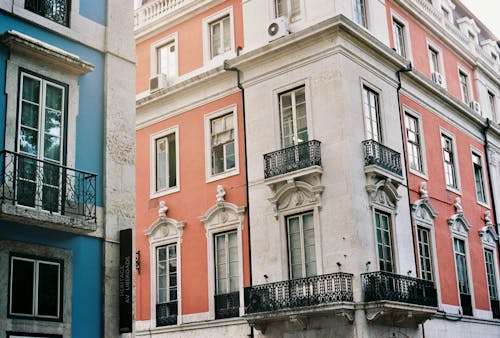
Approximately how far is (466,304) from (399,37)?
9.39m

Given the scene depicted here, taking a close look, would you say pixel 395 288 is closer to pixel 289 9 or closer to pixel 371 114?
pixel 371 114

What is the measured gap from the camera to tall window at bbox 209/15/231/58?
79.0ft

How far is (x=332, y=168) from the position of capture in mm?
19812

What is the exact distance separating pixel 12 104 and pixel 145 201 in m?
13.4

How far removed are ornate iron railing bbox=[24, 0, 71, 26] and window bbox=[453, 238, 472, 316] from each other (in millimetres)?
16357

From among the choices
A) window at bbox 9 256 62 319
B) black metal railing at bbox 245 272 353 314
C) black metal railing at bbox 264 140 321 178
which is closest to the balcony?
black metal railing at bbox 245 272 353 314

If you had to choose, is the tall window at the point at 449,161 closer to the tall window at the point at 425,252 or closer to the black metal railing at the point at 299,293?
the tall window at the point at 425,252

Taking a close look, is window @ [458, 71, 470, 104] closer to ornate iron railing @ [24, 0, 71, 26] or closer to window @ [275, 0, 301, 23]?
window @ [275, 0, 301, 23]

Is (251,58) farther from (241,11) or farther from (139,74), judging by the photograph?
(139,74)

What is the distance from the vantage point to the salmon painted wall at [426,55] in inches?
966

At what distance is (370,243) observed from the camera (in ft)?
63.9

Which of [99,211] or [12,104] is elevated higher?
[12,104]

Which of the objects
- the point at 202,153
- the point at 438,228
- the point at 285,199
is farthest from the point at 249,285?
the point at 438,228

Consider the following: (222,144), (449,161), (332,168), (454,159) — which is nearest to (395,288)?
(332,168)
